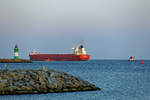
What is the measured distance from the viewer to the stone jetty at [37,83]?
28.6 m

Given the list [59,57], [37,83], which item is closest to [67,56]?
[59,57]

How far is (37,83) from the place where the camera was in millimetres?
30250

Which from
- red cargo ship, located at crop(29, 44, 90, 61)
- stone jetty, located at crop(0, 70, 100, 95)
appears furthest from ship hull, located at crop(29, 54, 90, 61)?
stone jetty, located at crop(0, 70, 100, 95)

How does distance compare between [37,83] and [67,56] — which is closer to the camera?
[37,83]

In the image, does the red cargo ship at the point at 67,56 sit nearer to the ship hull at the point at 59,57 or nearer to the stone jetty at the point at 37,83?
the ship hull at the point at 59,57

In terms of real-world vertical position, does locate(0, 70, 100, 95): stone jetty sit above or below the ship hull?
below

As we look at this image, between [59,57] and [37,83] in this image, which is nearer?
[37,83]

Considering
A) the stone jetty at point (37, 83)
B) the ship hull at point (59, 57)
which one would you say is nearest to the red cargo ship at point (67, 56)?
the ship hull at point (59, 57)

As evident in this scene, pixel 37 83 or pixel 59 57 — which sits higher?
pixel 59 57

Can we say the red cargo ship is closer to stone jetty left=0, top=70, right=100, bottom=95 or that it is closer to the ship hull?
the ship hull

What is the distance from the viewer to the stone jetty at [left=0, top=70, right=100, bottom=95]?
2859 cm

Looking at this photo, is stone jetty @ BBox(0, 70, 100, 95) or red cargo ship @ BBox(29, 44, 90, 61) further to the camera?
red cargo ship @ BBox(29, 44, 90, 61)

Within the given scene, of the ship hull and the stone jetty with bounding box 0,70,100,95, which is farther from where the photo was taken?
the ship hull

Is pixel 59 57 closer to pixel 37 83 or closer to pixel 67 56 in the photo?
pixel 67 56
